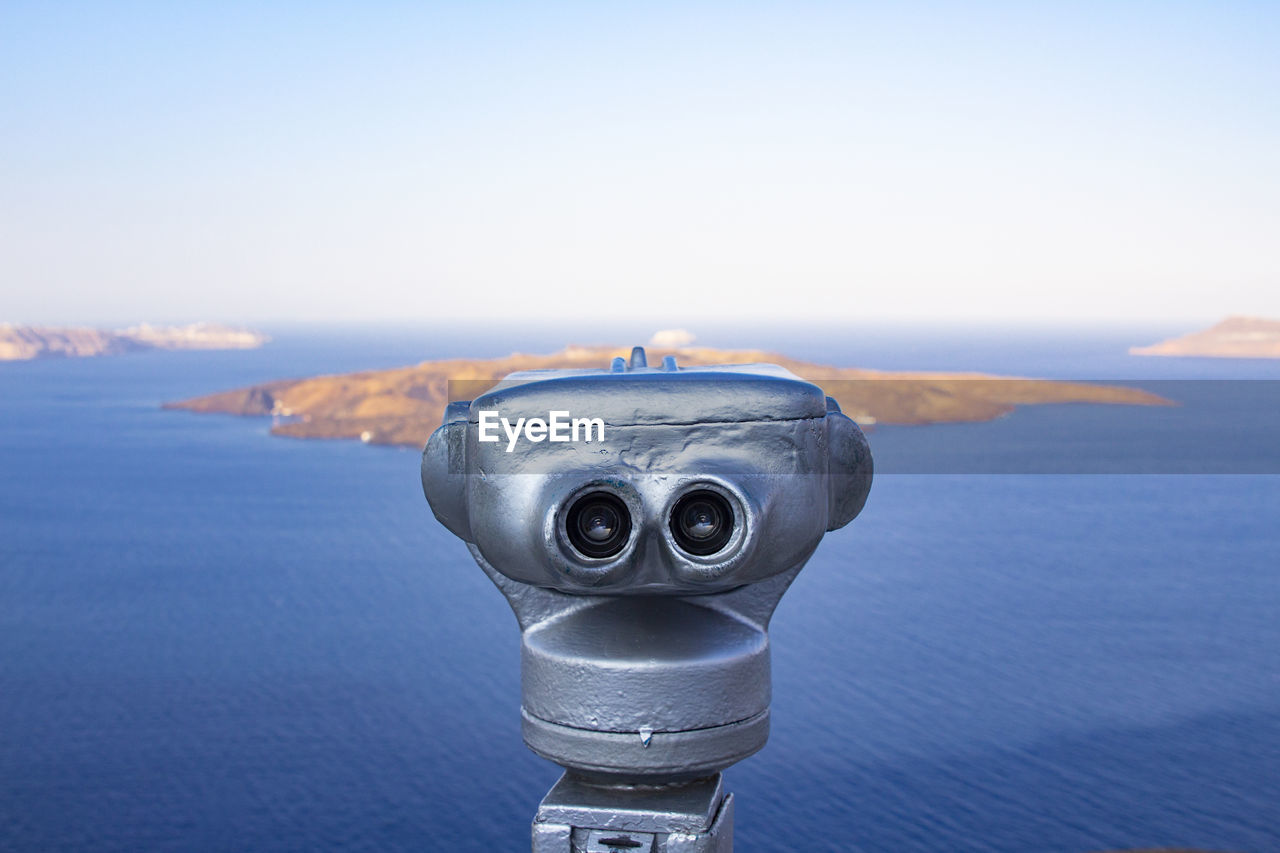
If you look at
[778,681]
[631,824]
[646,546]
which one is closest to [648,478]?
[646,546]

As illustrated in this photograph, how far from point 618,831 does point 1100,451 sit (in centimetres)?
4630

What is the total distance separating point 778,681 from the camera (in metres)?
28.7

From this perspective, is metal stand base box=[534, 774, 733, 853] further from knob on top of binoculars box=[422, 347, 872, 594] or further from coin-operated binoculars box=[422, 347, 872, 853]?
knob on top of binoculars box=[422, 347, 872, 594]

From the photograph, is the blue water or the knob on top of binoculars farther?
the blue water

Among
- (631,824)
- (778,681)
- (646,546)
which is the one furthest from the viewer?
(778,681)

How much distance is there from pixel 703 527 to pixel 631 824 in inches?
21.1

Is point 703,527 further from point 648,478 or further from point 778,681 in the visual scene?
point 778,681

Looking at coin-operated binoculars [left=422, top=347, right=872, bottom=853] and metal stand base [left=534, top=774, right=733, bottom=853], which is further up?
coin-operated binoculars [left=422, top=347, right=872, bottom=853]

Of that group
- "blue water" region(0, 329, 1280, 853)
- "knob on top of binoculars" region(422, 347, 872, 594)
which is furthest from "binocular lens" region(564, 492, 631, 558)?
"blue water" region(0, 329, 1280, 853)

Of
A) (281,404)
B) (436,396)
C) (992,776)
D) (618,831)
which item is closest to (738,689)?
(618,831)

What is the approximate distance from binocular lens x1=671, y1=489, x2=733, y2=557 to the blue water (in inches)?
849

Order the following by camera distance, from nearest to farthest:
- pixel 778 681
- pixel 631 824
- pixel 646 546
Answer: pixel 646 546
pixel 631 824
pixel 778 681

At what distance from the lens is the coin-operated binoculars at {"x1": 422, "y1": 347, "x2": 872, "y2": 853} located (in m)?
1.91

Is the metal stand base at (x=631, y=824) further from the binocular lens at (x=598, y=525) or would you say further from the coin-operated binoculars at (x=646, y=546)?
the binocular lens at (x=598, y=525)
